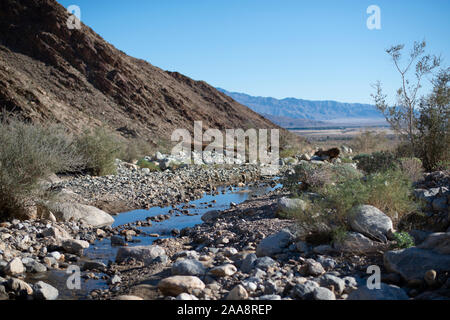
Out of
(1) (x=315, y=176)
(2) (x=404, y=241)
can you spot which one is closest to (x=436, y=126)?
(1) (x=315, y=176)

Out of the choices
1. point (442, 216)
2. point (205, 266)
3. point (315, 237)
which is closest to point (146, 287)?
point (205, 266)

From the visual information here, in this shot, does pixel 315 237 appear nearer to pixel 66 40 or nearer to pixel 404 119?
pixel 404 119

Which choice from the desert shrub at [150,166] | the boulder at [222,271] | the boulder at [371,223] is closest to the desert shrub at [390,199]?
Result: the boulder at [371,223]

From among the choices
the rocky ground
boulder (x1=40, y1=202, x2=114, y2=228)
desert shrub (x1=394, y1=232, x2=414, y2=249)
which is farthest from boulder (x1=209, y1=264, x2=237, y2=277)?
boulder (x1=40, y1=202, x2=114, y2=228)

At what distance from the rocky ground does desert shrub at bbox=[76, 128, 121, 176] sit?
15.2 feet

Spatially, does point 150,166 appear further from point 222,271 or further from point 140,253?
point 222,271

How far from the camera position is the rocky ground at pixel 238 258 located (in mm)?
3902

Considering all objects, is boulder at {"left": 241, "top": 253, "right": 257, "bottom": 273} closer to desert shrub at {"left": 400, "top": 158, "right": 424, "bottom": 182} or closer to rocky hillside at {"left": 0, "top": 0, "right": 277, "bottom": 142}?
desert shrub at {"left": 400, "top": 158, "right": 424, "bottom": 182}

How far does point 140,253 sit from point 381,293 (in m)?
3.31

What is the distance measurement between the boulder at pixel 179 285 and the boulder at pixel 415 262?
6.59ft

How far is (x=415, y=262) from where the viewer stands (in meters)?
4.02

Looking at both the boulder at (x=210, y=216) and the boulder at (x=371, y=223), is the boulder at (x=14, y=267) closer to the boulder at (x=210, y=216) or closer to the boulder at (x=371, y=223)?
the boulder at (x=210, y=216)

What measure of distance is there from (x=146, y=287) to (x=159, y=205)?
5.51m

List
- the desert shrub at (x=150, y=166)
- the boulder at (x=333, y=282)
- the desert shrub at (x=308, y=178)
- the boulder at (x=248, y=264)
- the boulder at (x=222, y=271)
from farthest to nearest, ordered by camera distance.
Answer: the desert shrub at (x=150, y=166)
the desert shrub at (x=308, y=178)
the boulder at (x=248, y=264)
the boulder at (x=222, y=271)
the boulder at (x=333, y=282)
